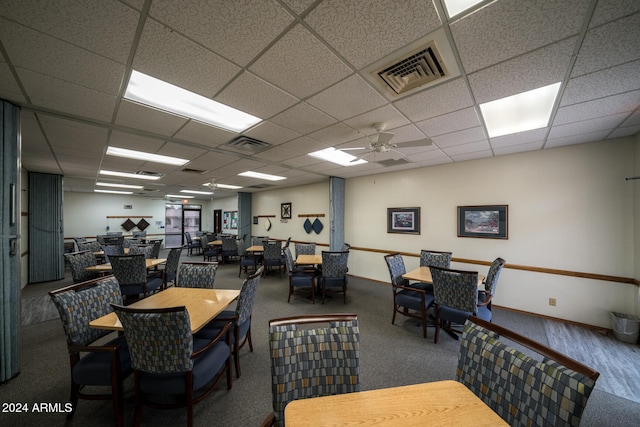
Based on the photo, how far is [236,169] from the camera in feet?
16.4

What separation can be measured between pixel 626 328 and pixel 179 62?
5481 millimetres

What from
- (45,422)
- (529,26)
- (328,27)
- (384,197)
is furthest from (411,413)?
(384,197)

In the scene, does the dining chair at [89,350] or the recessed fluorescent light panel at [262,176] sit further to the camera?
the recessed fluorescent light panel at [262,176]

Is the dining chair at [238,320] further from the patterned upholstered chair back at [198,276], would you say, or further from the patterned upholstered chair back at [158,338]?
the patterned upholstered chair back at [198,276]

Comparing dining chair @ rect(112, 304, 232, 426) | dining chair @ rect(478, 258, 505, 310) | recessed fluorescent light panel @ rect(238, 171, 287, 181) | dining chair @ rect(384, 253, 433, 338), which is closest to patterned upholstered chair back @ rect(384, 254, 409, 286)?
dining chair @ rect(384, 253, 433, 338)

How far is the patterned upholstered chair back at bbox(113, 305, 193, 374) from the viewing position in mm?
1392

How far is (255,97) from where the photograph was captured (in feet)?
6.77

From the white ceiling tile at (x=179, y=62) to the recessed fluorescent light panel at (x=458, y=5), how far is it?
1400 mm

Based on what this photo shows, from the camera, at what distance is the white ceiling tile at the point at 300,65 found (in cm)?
143

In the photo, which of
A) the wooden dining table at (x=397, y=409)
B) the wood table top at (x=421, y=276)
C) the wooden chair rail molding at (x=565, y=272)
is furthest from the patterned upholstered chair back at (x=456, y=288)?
the wooden chair rail molding at (x=565, y=272)

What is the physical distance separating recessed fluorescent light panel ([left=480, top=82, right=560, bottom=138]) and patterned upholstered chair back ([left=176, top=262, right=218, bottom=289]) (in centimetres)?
362

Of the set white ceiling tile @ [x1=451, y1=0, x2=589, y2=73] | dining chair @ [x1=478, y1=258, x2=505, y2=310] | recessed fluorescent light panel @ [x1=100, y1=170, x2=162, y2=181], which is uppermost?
white ceiling tile @ [x1=451, y1=0, x2=589, y2=73]

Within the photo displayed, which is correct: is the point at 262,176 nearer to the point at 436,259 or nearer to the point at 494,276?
the point at 436,259

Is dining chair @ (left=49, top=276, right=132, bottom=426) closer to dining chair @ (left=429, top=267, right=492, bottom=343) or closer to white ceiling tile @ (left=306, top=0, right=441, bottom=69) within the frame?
white ceiling tile @ (left=306, top=0, right=441, bottom=69)
